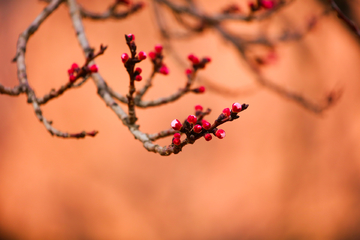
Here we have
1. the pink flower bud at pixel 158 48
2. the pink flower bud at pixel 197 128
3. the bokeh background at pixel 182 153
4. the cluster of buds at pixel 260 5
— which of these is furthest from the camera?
the bokeh background at pixel 182 153

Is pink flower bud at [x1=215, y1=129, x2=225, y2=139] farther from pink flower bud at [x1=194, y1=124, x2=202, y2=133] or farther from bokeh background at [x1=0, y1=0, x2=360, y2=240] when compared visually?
bokeh background at [x1=0, y1=0, x2=360, y2=240]

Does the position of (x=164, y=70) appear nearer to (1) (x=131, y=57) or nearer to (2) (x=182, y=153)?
(1) (x=131, y=57)

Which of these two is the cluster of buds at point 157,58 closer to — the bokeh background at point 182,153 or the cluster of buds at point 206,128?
the cluster of buds at point 206,128

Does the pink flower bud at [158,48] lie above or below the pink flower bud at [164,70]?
above

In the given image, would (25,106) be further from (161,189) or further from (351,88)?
(351,88)

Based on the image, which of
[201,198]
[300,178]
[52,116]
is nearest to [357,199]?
[300,178]

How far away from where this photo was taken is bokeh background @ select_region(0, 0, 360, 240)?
221cm

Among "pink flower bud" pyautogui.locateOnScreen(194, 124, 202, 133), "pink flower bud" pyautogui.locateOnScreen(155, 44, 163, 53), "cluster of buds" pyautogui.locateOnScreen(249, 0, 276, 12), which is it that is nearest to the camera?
"pink flower bud" pyautogui.locateOnScreen(194, 124, 202, 133)

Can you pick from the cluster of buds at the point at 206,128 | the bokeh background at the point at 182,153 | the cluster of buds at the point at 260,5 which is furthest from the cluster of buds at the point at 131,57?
the bokeh background at the point at 182,153

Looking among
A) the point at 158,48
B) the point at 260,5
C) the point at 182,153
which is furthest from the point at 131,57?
the point at 182,153

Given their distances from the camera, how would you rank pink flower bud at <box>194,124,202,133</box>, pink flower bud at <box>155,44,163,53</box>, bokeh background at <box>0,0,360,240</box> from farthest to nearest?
bokeh background at <box>0,0,360,240</box> → pink flower bud at <box>155,44,163,53</box> → pink flower bud at <box>194,124,202,133</box>

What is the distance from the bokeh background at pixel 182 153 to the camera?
2.21m

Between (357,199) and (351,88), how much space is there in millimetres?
1366

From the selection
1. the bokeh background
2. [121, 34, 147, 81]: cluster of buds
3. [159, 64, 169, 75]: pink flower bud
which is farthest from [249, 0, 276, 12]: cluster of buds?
the bokeh background
